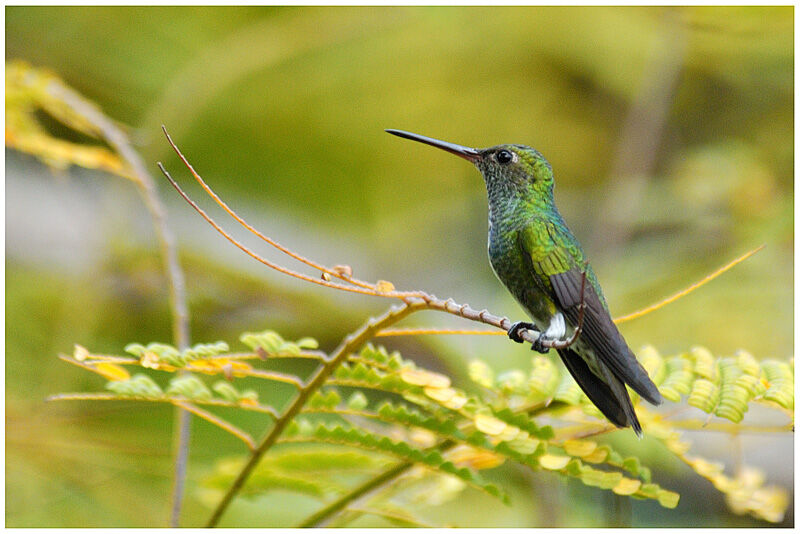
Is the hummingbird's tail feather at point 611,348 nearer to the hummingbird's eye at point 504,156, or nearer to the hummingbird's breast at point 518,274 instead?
the hummingbird's breast at point 518,274

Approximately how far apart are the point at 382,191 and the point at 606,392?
2.29m

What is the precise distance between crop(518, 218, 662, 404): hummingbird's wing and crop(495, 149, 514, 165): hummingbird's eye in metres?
0.10

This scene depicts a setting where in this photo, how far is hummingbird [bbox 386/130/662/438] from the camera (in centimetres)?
58

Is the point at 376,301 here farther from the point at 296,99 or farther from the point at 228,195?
the point at 296,99

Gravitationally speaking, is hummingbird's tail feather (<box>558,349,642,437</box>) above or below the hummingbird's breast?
below

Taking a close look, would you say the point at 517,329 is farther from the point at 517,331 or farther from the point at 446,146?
the point at 446,146

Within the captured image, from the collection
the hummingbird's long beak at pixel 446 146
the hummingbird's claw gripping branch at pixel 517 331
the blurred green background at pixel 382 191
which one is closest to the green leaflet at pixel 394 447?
the hummingbird's claw gripping branch at pixel 517 331

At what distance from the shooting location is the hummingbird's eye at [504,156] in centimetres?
84

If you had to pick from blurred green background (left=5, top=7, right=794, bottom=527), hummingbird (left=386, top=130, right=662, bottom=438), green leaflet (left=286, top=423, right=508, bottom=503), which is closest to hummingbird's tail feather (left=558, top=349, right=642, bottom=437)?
hummingbird (left=386, top=130, right=662, bottom=438)

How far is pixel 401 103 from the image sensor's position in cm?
264

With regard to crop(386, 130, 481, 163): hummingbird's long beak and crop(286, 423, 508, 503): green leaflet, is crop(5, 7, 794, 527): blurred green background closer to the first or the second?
crop(286, 423, 508, 503): green leaflet

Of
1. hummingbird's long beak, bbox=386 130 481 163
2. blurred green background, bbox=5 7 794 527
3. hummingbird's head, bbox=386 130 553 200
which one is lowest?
hummingbird's long beak, bbox=386 130 481 163

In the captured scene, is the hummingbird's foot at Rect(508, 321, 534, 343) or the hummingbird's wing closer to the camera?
the hummingbird's wing

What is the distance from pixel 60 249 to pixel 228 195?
0.56 meters
